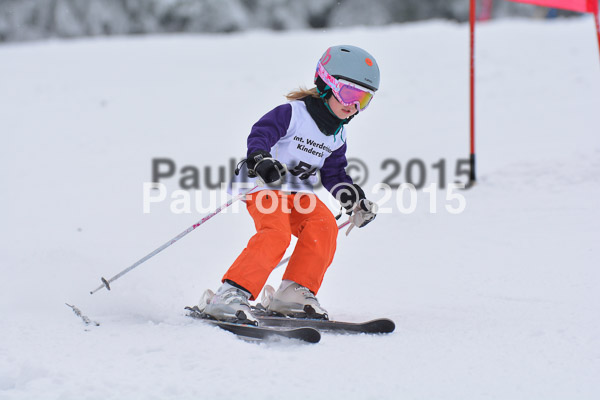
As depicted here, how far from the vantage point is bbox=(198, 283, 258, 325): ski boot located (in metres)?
2.87

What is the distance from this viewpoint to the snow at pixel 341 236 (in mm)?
2348

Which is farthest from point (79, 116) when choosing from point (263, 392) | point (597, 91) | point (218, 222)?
point (263, 392)

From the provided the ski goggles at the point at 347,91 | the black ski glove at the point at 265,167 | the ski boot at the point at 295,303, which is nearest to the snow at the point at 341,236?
the ski boot at the point at 295,303

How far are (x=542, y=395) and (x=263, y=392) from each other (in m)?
1.01

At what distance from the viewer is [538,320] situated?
10.2 ft

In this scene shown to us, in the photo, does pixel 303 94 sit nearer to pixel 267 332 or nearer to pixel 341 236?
pixel 267 332

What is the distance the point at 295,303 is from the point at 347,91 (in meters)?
1.14

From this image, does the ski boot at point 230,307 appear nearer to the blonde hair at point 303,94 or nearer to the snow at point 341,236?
the snow at point 341,236

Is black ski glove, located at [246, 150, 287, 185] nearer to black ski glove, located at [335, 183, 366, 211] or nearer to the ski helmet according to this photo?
the ski helmet

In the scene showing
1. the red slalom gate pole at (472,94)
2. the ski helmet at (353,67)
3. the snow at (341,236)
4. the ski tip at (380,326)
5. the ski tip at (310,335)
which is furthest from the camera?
the red slalom gate pole at (472,94)

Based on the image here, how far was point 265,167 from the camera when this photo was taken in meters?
2.84

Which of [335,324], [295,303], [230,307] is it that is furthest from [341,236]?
[230,307]

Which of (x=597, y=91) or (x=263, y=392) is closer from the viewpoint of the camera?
(x=263, y=392)

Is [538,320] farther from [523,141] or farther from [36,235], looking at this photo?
[523,141]
